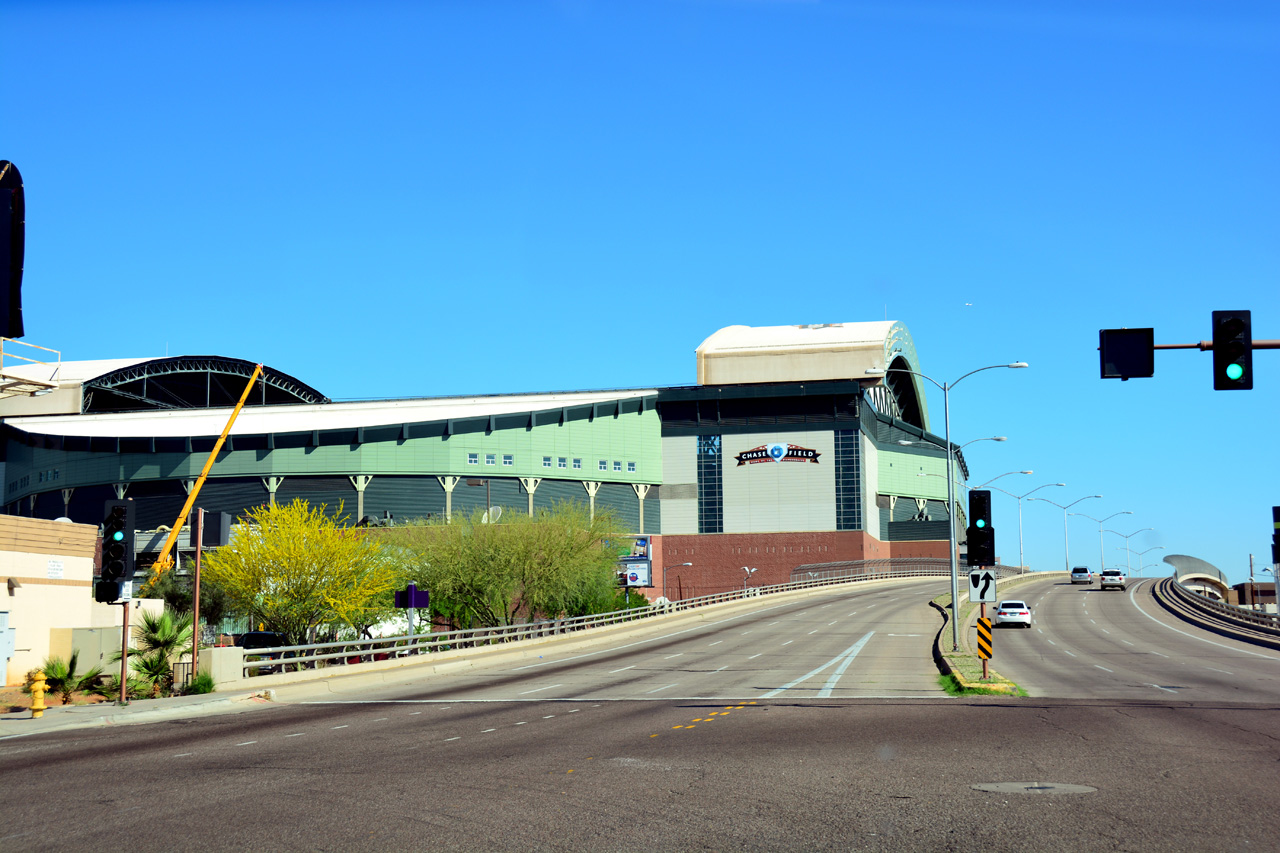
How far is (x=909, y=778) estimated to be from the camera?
14.1 meters

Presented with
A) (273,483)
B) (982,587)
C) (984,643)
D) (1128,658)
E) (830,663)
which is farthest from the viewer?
(273,483)

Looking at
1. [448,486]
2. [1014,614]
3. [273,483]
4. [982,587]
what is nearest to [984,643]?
[982,587]

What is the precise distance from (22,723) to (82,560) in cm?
1473

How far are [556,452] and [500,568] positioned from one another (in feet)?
165

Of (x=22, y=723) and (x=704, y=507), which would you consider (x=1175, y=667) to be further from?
(x=704, y=507)

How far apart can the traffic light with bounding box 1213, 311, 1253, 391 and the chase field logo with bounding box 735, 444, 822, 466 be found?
101 metres

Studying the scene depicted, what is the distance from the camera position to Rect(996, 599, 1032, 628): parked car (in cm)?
6009

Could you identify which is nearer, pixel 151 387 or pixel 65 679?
pixel 65 679

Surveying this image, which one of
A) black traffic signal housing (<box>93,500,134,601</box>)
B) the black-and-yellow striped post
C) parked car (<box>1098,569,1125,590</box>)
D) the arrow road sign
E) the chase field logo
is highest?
the chase field logo

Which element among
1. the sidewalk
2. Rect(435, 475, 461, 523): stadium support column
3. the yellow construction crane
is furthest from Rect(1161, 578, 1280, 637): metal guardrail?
Rect(435, 475, 461, 523): stadium support column

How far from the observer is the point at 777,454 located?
384ft

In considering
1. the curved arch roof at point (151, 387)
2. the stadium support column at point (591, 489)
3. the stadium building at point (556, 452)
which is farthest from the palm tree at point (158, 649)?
the curved arch roof at point (151, 387)

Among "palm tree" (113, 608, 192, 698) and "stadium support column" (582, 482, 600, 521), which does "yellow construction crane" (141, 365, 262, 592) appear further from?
"palm tree" (113, 608, 192, 698)

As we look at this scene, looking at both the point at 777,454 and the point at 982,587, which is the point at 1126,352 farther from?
Answer: the point at 777,454
